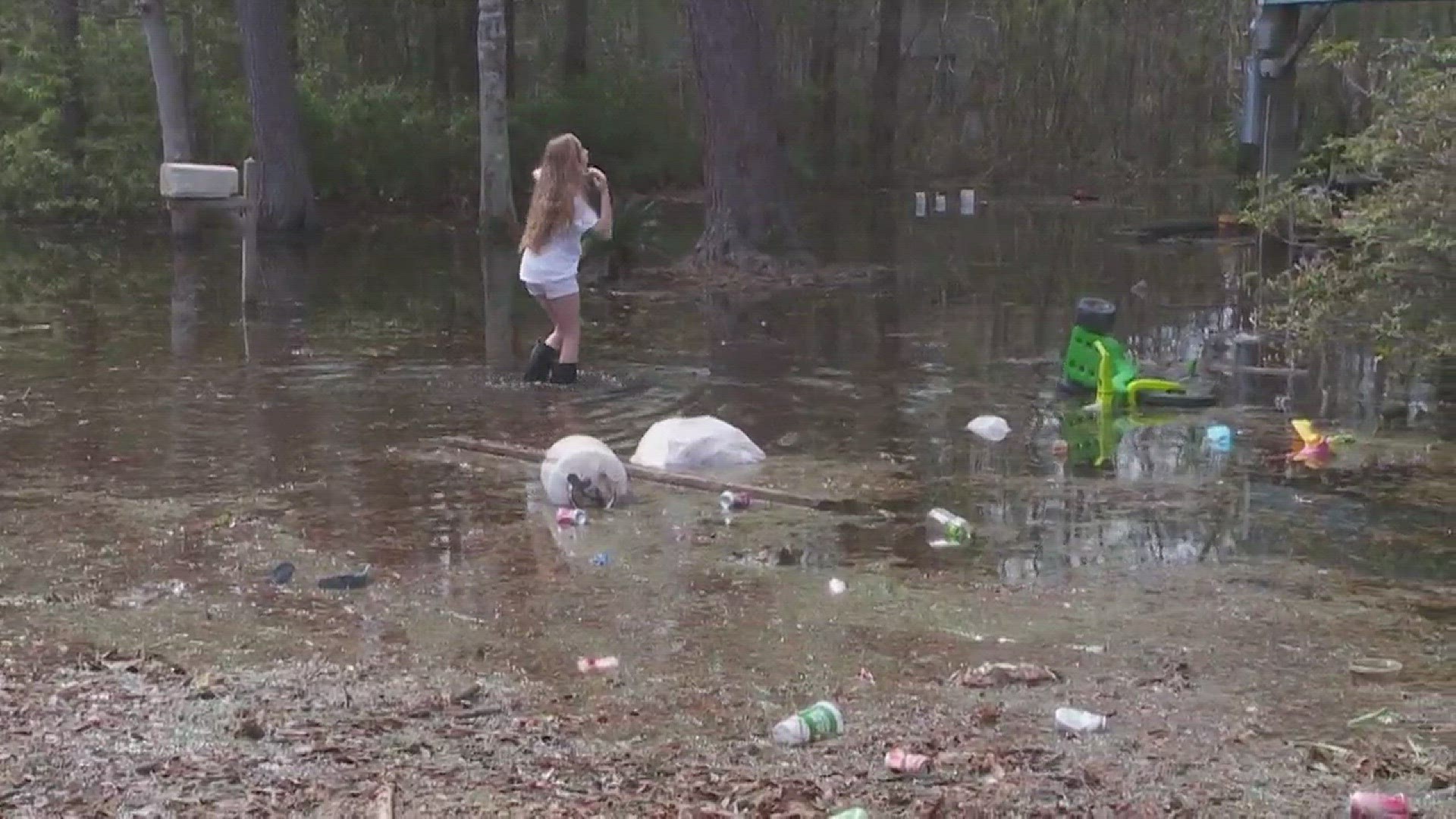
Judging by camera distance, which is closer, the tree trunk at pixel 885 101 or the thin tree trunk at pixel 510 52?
the thin tree trunk at pixel 510 52

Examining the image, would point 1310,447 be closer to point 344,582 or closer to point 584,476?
point 584,476

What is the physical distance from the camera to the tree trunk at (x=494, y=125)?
816 inches

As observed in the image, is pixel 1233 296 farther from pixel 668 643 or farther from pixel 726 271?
pixel 668 643

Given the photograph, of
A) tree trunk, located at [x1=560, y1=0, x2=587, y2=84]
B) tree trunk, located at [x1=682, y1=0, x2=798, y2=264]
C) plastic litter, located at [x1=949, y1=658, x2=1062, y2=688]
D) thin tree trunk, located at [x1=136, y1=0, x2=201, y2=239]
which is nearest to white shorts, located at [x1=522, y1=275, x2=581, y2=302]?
plastic litter, located at [x1=949, y1=658, x2=1062, y2=688]

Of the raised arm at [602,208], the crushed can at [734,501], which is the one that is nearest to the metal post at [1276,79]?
the raised arm at [602,208]

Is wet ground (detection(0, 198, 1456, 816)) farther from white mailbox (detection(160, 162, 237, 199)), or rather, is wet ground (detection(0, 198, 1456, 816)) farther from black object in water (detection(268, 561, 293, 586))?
white mailbox (detection(160, 162, 237, 199))

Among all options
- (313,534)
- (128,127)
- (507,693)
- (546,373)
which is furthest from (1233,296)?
(128,127)

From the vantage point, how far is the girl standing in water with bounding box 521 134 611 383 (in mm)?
10422

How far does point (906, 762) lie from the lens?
4352 mm

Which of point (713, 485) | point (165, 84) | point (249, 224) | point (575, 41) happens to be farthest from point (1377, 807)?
point (575, 41)

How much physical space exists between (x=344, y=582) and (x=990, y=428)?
3.84 meters

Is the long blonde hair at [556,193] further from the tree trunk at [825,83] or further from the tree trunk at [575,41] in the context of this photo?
the tree trunk at [825,83]

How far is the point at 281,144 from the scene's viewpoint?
22.6m

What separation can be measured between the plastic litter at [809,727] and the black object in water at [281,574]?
2.24m
